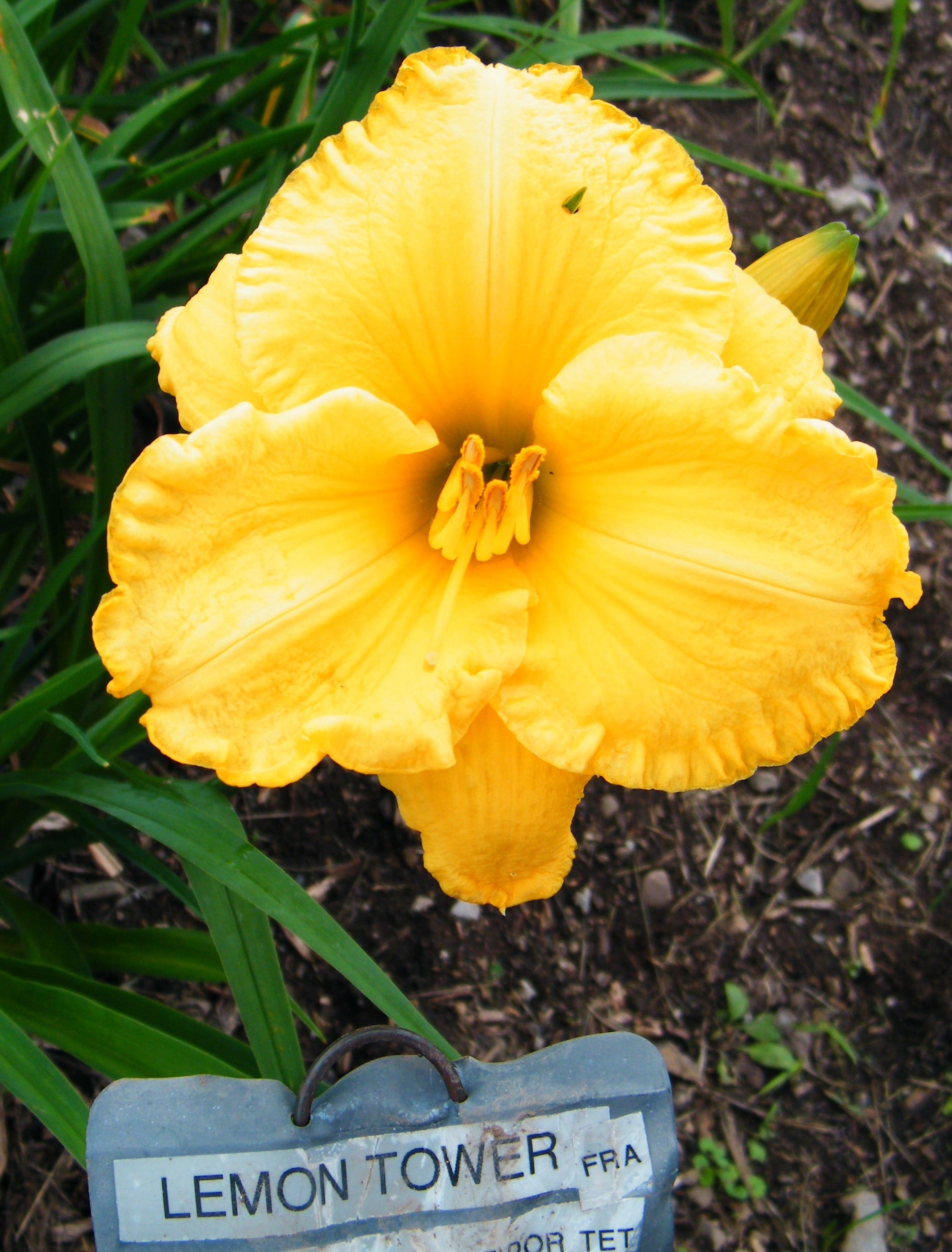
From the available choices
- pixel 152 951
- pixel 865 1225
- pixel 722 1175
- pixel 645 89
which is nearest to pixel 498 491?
pixel 152 951

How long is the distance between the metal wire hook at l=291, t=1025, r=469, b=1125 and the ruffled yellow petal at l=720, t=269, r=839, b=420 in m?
0.71

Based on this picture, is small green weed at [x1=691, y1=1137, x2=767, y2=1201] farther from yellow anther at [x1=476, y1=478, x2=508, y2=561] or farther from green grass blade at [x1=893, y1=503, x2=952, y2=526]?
yellow anther at [x1=476, y1=478, x2=508, y2=561]

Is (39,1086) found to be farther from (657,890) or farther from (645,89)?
(645,89)

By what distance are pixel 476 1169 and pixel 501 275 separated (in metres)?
0.83

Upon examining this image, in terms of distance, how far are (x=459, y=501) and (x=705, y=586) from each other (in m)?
0.26

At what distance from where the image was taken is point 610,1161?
824 mm

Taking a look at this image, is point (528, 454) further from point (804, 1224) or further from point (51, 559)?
point (804, 1224)

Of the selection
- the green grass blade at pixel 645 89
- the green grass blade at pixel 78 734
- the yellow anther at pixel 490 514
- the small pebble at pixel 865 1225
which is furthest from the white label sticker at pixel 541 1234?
the green grass blade at pixel 645 89

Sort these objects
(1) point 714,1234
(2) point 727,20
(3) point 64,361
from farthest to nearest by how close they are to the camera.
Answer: (2) point 727,20 → (1) point 714,1234 → (3) point 64,361

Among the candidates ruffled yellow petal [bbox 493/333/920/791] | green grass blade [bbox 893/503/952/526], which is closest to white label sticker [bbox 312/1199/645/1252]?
ruffled yellow petal [bbox 493/333/920/791]

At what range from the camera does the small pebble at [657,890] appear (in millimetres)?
1977

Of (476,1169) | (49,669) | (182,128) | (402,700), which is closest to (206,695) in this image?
(402,700)

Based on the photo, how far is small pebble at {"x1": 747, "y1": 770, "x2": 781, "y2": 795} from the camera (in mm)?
2125

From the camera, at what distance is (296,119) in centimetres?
173
